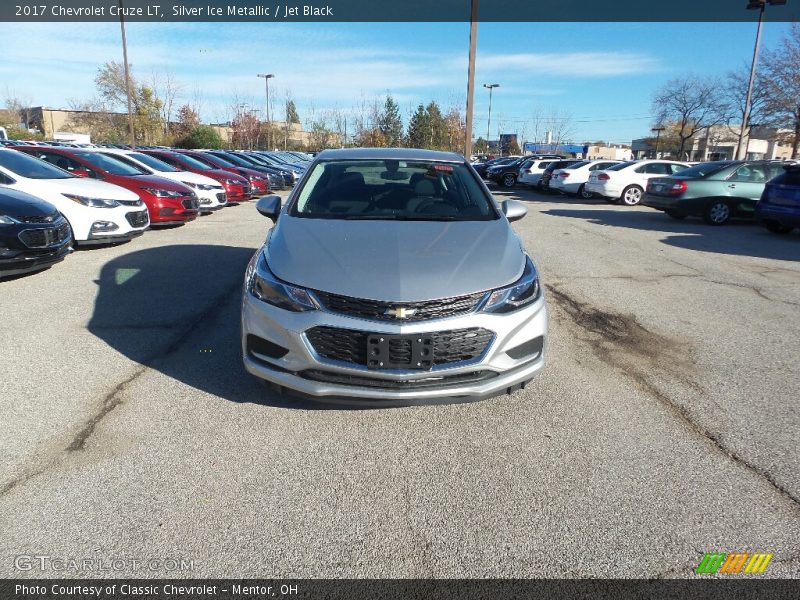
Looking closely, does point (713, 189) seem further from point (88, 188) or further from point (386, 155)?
point (88, 188)

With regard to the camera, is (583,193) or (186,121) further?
(186,121)

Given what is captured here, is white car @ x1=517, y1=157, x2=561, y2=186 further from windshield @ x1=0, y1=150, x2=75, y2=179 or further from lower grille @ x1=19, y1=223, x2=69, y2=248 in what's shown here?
lower grille @ x1=19, y1=223, x2=69, y2=248

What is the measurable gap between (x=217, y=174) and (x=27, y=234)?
32.7 ft

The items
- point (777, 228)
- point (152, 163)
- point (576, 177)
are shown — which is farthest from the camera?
point (576, 177)

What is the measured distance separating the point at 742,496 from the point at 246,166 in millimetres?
20167

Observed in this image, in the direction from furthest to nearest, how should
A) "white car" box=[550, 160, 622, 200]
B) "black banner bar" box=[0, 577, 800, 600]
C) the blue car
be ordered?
1. "white car" box=[550, 160, 622, 200]
2. the blue car
3. "black banner bar" box=[0, 577, 800, 600]

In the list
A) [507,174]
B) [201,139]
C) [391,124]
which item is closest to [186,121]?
[201,139]

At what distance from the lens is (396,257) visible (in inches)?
124

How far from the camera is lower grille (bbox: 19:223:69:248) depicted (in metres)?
5.99

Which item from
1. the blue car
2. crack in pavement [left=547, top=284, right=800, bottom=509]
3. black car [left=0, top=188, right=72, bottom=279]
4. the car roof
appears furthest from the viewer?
the blue car

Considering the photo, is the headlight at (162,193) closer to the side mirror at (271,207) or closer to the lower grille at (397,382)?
the side mirror at (271,207)

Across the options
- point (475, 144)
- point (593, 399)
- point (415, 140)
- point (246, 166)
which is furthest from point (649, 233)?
point (475, 144)

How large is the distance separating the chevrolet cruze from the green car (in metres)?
11.0

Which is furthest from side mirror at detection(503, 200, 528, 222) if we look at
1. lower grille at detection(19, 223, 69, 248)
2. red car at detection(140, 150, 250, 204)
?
red car at detection(140, 150, 250, 204)
